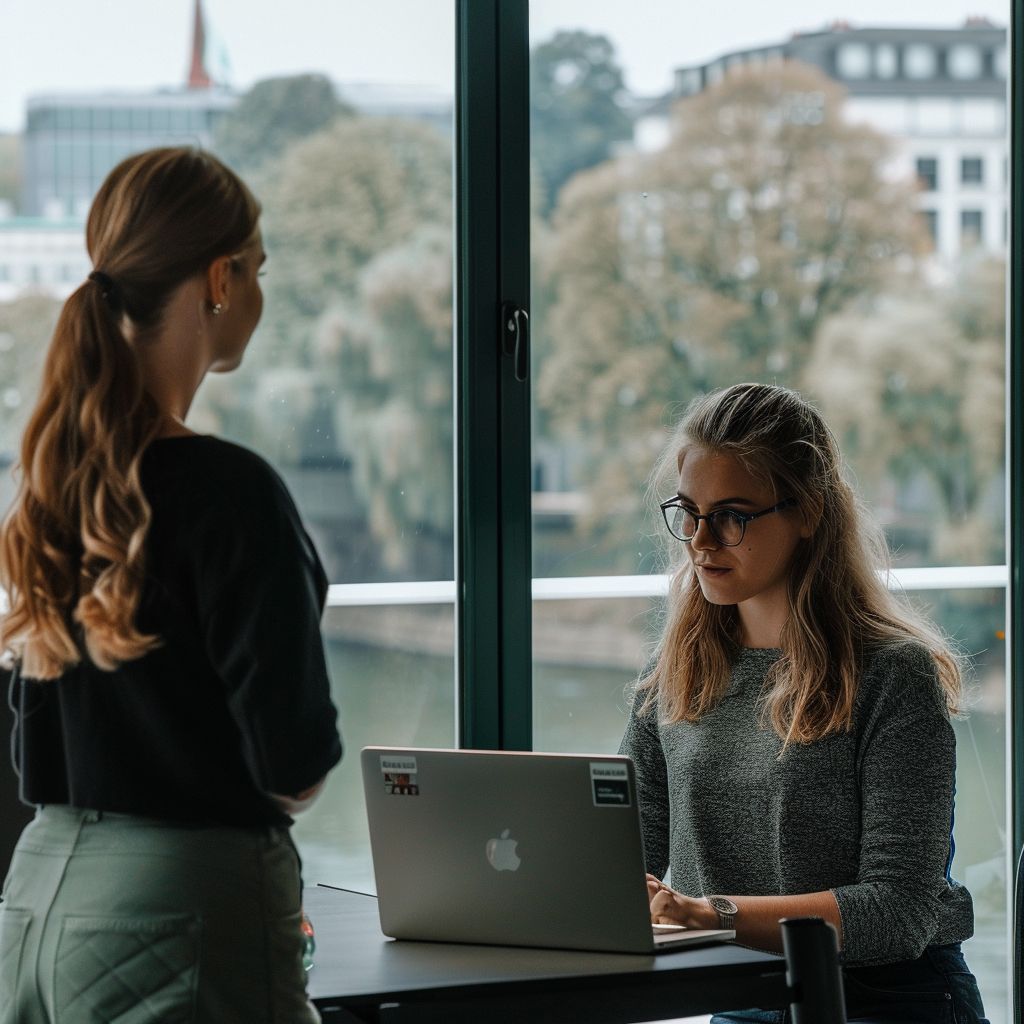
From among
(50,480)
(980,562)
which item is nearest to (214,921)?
(50,480)

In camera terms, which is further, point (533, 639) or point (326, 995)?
point (533, 639)

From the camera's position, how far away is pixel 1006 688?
3004 millimetres

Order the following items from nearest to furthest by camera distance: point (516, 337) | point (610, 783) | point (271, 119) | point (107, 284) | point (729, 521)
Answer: point (107, 284)
point (610, 783)
point (729, 521)
point (271, 119)
point (516, 337)

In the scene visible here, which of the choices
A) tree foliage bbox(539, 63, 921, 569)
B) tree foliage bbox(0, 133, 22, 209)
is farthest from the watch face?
tree foliage bbox(0, 133, 22, 209)

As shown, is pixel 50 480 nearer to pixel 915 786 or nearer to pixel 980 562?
pixel 915 786

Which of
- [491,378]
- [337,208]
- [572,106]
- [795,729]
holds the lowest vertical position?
[795,729]

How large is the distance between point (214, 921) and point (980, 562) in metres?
2.20

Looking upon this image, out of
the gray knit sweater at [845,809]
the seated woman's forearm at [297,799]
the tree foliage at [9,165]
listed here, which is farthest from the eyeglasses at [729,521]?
the tree foliage at [9,165]

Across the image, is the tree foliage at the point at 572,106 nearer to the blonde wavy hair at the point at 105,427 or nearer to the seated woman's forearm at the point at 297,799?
the blonde wavy hair at the point at 105,427

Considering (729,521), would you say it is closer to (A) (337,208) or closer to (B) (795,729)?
(B) (795,729)

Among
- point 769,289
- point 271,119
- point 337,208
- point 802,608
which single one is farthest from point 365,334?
point 802,608

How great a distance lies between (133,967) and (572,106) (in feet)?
6.44

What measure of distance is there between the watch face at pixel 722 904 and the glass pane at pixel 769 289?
83 centimetres

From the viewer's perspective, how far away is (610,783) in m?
1.61
